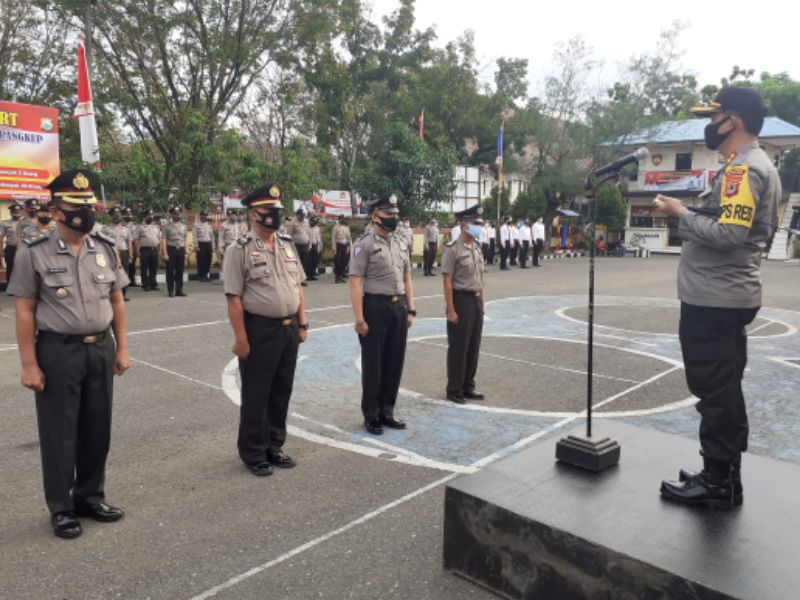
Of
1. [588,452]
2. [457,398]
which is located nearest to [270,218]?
[588,452]

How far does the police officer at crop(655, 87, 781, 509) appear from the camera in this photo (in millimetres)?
2973

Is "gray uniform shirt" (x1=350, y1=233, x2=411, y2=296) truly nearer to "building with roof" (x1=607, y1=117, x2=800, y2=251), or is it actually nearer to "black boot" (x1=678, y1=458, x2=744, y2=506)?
"black boot" (x1=678, y1=458, x2=744, y2=506)

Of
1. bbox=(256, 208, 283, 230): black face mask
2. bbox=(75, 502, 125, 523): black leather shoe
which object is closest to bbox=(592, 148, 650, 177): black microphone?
bbox=(256, 208, 283, 230): black face mask

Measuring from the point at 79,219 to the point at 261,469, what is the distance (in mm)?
1973

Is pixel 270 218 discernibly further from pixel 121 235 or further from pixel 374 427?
pixel 121 235

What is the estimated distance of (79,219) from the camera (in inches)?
139

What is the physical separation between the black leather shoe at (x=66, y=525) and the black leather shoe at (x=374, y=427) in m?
2.29

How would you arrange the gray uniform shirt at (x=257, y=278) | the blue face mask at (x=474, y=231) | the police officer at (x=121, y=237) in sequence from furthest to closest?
the police officer at (x=121, y=237)
the blue face mask at (x=474, y=231)
the gray uniform shirt at (x=257, y=278)

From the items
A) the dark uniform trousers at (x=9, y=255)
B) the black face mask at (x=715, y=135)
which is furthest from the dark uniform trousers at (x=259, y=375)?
the dark uniform trousers at (x=9, y=255)

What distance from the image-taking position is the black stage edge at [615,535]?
8.17 ft

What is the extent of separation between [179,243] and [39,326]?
11060 mm

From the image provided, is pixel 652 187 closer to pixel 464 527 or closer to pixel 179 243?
pixel 179 243

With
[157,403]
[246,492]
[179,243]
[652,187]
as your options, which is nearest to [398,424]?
[246,492]

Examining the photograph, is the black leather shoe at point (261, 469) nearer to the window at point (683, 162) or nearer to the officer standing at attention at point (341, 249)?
the officer standing at attention at point (341, 249)
